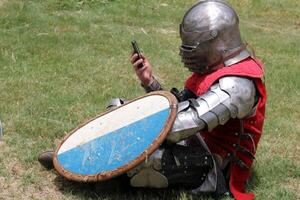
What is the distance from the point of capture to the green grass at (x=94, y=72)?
14.1 feet

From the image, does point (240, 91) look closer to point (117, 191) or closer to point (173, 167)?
point (173, 167)

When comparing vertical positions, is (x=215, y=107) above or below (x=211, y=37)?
below

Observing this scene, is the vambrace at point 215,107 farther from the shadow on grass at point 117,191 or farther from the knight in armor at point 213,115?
the shadow on grass at point 117,191

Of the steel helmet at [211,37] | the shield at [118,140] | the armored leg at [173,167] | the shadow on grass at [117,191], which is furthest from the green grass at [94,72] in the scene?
the steel helmet at [211,37]

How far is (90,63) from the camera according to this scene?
706 centimetres

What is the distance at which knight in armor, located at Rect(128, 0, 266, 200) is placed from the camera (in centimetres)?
356

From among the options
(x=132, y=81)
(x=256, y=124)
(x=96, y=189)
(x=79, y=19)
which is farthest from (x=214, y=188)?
(x=79, y=19)

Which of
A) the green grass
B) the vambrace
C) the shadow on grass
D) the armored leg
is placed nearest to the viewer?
the vambrace

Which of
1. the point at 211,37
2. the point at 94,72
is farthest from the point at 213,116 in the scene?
the point at 94,72

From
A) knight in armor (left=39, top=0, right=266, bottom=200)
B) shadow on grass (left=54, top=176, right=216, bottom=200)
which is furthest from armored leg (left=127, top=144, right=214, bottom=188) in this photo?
shadow on grass (left=54, top=176, right=216, bottom=200)

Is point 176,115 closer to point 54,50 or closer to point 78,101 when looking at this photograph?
point 78,101

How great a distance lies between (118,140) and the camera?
374cm

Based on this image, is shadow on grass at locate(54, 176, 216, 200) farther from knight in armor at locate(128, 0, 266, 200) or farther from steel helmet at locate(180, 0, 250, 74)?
steel helmet at locate(180, 0, 250, 74)

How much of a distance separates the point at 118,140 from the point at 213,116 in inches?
23.6
